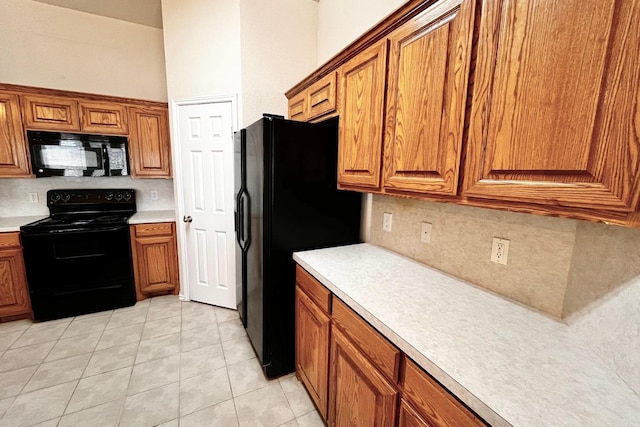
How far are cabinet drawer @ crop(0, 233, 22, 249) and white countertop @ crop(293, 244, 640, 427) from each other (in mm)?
2978

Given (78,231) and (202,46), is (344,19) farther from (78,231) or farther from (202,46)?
(78,231)

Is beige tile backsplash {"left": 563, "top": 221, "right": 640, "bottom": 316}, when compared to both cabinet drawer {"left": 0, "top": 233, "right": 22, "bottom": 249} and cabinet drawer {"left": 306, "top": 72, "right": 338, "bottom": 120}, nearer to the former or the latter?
Answer: cabinet drawer {"left": 306, "top": 72, "right": 338, "bottom": 120}

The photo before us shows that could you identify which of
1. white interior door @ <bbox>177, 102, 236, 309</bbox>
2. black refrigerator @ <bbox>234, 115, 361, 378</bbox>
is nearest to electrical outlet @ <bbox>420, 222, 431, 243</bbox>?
black refrigerator @ <bbox>234, 115, 361, 378</bbox>

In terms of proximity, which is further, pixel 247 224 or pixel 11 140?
pixel 11 140

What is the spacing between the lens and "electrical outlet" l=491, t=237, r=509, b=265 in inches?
43.1

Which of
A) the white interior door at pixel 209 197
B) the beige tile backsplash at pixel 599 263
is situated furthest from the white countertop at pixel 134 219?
the beige tile backsplash at pixel 599 263

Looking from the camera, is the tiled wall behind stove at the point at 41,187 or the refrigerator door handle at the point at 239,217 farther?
the tiled wall behind stove at the point at 41,187

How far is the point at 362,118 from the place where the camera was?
1387 mm

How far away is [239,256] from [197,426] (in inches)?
46.1

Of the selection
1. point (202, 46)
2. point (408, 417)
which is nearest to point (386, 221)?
point (408, 417)

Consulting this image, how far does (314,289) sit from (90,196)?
2998mm

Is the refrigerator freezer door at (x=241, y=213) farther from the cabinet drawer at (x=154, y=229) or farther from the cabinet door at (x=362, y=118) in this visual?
the cabinet drawer at (x=154, y=229)

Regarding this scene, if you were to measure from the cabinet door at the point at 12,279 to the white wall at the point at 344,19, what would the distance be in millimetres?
3361

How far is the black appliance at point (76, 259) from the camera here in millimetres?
2373
